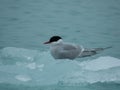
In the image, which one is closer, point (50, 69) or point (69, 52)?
point (50, 69)

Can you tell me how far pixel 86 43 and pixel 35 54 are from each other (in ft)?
1.01

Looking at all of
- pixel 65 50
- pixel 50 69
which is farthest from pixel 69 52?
pixel 50 69

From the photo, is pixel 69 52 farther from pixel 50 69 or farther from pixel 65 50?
pixel 50 69

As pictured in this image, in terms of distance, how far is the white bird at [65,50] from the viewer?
280cm

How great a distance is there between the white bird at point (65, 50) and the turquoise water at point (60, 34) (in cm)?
3

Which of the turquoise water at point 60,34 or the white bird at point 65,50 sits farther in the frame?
the white bird at point 65,50

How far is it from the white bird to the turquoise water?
0.10ft

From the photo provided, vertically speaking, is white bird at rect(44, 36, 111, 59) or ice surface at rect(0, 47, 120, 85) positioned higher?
white bird at rect(44, 36, 111, 59)

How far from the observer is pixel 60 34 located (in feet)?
9.27

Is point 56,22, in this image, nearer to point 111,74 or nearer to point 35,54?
point 35,54

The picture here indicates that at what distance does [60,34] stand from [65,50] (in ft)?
0.36

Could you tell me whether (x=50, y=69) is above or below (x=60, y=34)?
below

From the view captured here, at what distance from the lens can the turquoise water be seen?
268 cm

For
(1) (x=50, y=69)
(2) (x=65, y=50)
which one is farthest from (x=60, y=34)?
(1) (x=50, y=69)
